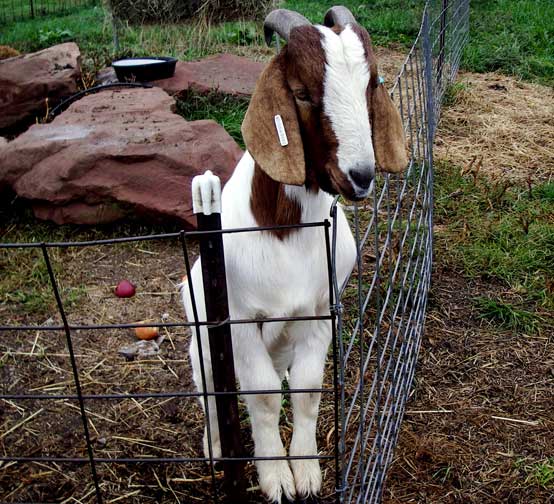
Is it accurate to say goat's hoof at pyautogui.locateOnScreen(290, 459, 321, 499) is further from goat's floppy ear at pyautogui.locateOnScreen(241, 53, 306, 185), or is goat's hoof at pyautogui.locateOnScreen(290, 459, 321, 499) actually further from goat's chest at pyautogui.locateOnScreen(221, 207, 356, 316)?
goat's floppy ear at pyautogui.locateOnScreen(241, 53, 306, 185)

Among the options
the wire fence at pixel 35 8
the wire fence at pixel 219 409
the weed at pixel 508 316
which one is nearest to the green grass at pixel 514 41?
the weed at pixel 508 316

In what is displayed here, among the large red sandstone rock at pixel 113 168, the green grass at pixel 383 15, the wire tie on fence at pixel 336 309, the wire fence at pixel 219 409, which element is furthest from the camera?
the green grass at pixel 383 15

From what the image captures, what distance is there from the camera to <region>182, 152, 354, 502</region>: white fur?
2.21 metres

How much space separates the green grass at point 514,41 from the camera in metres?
7.27

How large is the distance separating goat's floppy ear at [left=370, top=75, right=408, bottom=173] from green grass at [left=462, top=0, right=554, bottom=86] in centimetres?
540

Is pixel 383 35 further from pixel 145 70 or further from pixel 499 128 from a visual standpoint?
pixel 145 70

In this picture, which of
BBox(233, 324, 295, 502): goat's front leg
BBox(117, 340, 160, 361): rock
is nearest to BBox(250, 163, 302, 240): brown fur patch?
BBox(233, 324, 295, 502): goat's front leg

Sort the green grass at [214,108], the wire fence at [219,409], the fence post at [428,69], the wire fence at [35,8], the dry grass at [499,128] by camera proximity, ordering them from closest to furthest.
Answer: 1. the wire fence at [219,409]
2. the fence post at [428,69]
3. the dry grass at [499,128]
4. the green grass at [214,108]
5. the wire fence at [35,8]

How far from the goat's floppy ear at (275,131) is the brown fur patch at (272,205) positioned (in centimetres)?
22

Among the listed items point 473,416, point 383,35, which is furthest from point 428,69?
point 383,35

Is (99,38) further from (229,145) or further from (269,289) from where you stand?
(269,289)

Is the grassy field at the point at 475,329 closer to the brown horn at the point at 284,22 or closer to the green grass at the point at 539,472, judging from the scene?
the green grass at the point at 539,472

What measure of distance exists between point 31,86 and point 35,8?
6.90m

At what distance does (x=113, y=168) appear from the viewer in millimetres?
4562
